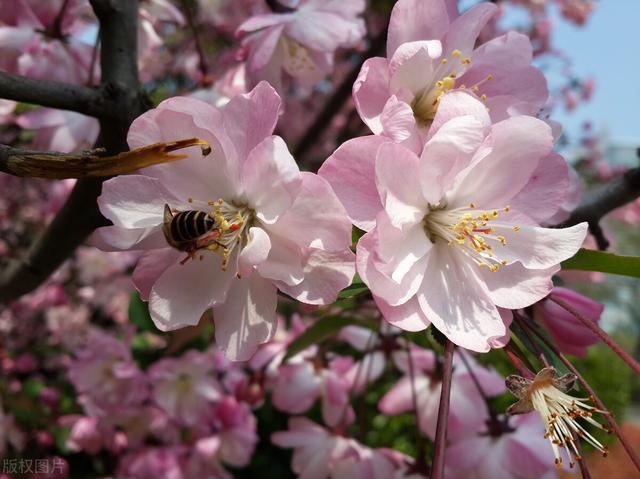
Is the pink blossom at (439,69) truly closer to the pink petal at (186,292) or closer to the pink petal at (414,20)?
the pink petal at (414,20)

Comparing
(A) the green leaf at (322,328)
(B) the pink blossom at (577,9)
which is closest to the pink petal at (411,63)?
(A) the green leaf at (322,328)

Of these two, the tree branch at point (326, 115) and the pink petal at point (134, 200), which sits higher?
→ the pink petal at point (134, 200)

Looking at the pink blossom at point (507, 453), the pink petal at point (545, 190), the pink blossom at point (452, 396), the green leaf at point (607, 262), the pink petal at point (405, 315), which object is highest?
the pink petal at point (545, 190)

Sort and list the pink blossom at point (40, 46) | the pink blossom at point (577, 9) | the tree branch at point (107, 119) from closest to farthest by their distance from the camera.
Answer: the tree branch at point (107, 119) < the pink blossom at point (40, 46) < the pink blossom at point (577, 9)

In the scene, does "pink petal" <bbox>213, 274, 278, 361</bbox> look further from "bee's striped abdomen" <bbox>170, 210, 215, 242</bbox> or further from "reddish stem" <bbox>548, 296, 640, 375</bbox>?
"reddish stem" <bbox>548, 296, 640, 375</bbox>

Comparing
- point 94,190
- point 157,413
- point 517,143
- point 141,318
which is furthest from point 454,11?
point 157,413

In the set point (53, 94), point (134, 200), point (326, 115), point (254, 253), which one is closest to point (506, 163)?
point (254, 253)

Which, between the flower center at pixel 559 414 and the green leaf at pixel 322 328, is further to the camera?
the green leaf at pixel 322 328
